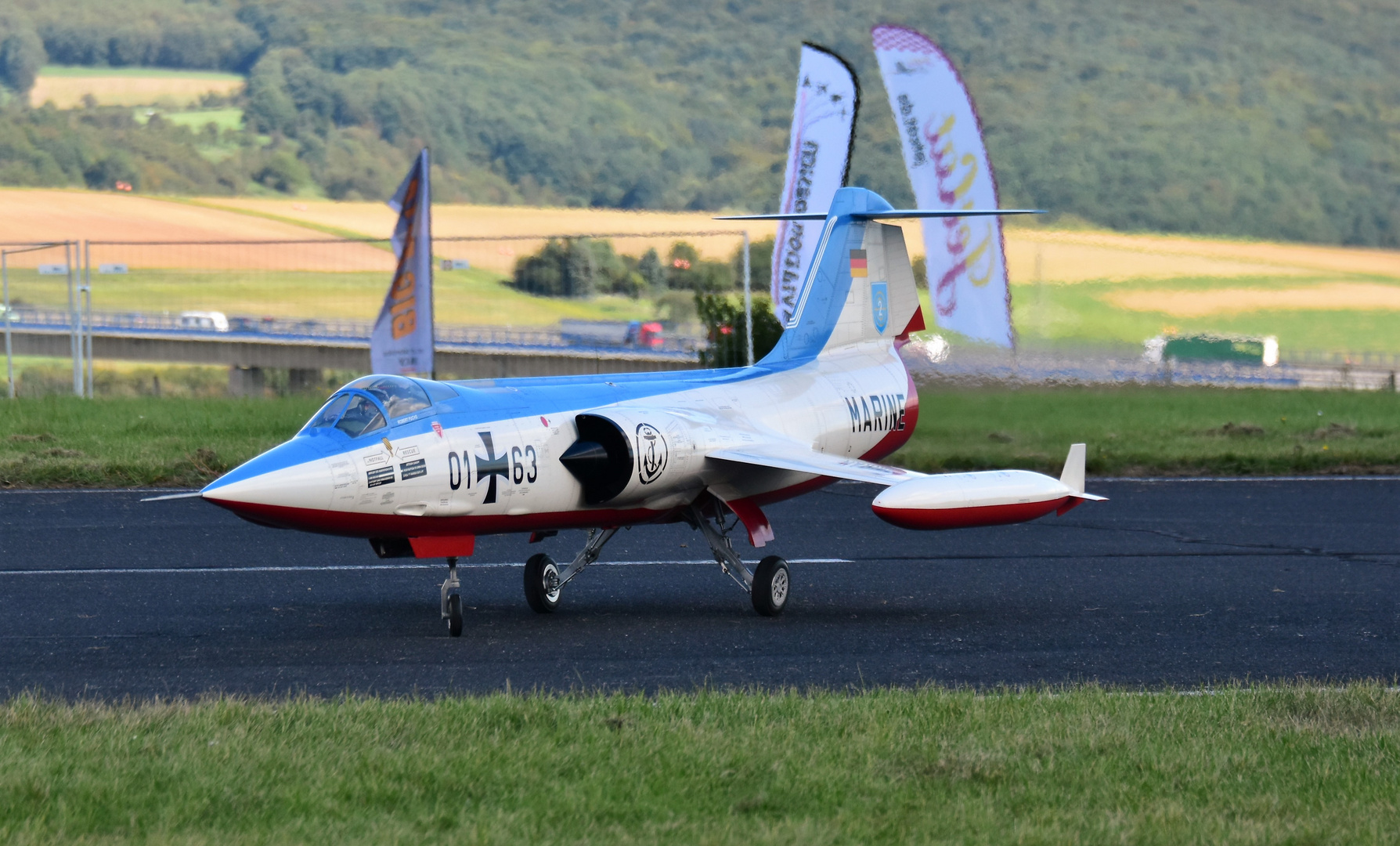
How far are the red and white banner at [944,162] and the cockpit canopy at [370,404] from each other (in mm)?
17613

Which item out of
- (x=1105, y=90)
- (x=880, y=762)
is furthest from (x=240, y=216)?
(x=1105, y=90)

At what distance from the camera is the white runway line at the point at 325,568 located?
1248 cm

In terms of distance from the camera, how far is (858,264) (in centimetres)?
1430

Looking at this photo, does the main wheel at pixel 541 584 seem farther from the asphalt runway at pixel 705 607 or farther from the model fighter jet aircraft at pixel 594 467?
the asphalt runway at pixel 705 607

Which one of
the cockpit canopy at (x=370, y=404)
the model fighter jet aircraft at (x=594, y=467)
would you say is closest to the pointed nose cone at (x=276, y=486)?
the model fighter jet aircraft at (x=594, y=467)

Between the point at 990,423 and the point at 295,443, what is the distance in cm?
1479

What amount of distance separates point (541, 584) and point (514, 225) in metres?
43.3

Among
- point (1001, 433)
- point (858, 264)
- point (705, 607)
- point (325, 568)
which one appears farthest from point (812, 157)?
point (705, 607)

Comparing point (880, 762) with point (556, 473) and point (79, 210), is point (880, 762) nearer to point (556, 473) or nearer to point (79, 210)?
point (556, 473)

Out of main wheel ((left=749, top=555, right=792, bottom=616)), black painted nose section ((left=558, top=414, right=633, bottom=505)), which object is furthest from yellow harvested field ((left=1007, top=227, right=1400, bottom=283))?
black painted nose section ((left=558, top=414, right=633, bottom=505))

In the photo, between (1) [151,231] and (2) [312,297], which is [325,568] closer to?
(2) [312,297]

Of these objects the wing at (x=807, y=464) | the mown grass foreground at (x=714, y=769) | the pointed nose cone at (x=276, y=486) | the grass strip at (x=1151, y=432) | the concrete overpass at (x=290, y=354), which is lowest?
the concrete overpass at (x=290, y=354)

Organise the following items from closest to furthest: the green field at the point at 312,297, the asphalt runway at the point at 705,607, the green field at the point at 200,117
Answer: the asphalt runway at the point at 705,607
the green field at the point at 312,297
the green field at the point at 200,117

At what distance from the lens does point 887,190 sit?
3327 inches
